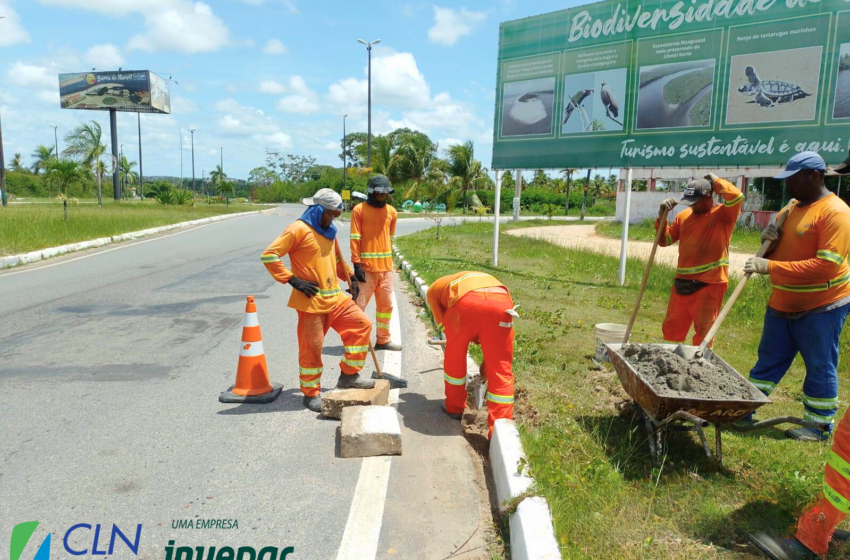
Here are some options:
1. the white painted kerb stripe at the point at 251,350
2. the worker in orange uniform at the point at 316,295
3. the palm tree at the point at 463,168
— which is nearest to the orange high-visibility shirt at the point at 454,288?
the worker in orange uniform at the point at 316,295

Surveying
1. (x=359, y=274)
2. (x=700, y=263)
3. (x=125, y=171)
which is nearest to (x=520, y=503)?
(x=700, y=263)

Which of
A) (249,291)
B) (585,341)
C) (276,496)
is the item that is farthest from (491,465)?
(249,291)

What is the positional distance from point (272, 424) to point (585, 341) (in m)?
3.99

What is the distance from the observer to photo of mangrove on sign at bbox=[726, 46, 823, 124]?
381 inches

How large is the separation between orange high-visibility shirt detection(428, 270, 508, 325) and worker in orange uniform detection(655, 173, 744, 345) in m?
1.89

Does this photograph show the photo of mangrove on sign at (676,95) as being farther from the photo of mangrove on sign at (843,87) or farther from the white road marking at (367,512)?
the white road marking at (367,512)

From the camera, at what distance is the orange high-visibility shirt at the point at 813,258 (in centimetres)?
426

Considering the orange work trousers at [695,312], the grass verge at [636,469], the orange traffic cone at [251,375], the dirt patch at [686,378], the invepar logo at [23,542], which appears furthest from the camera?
the orange work trousers at [695,312]

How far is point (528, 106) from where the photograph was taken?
12945 millimetres

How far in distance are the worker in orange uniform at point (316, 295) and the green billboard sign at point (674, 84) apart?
8124mm

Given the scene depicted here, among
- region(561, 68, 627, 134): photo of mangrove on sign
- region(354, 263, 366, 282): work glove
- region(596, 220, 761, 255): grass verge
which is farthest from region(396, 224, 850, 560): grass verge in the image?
region(596, 220, 761, 255): grass verge

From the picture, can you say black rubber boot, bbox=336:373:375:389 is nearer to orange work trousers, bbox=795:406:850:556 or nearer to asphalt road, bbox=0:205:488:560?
asphalt road, bbox=0:205:488:560

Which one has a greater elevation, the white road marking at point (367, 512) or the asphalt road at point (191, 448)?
the asphalt road at point (191, 448)

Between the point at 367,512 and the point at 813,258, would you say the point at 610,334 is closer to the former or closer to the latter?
the point at 813,258
